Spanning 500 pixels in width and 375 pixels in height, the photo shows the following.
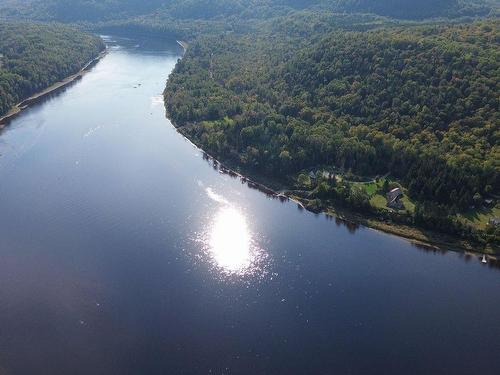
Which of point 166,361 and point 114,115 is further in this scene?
point 114,115

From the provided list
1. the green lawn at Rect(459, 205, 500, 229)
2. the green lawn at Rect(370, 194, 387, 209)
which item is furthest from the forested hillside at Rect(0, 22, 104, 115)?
the green lawn at Rect(459, 205, 500, 229)

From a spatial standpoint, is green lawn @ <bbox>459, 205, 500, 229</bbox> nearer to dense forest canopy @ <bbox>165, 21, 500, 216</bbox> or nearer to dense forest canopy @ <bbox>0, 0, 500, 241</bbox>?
dense forest canopy @ <bbox>0, 0, 500, 241</bbox>

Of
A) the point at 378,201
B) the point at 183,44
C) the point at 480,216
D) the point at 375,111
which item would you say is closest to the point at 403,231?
the point at 378,201

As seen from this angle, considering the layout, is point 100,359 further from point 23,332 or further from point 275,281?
point 275,281

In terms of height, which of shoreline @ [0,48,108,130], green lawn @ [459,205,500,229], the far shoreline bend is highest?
green lawn @ [459,205,500,229]

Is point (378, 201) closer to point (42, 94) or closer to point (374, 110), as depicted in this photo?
point (374, 110)

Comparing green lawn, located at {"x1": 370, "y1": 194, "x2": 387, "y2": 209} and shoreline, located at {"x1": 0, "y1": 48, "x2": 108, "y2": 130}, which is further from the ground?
green lawn, located at {"x1": 370, "y1": 194, "x2": 387, "y2": 209}

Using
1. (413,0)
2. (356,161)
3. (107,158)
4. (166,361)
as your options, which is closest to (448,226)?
(356,161)

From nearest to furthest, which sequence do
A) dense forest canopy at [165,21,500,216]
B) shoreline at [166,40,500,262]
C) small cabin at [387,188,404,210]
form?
shoreline at [166,40,500,262], small cabin at [387,188,404,210], dense forest canopy at [165,21,500,216]
